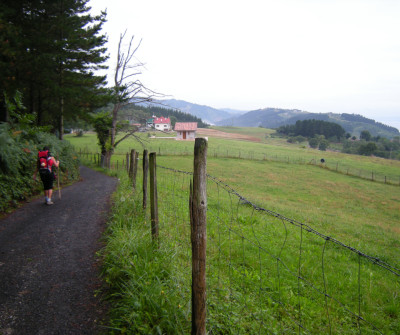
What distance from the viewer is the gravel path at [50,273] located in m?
3.14

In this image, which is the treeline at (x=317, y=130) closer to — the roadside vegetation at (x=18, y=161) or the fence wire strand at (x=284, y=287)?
the roadside vegetation at (x=18, y=161)

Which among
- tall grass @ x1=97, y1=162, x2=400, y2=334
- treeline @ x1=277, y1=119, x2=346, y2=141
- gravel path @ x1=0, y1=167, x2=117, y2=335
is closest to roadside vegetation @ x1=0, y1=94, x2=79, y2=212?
gravel path @ x1=0, y1=167, x2=117, y2=335

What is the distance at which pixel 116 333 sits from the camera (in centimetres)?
281

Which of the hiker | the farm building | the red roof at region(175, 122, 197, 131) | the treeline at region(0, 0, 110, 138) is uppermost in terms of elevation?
the treeline at region(0, 0, 110, 138)

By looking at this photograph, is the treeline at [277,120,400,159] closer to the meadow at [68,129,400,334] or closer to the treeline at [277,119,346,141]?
the treeline at [277,119,346,141]

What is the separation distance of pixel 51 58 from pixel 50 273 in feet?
47.8

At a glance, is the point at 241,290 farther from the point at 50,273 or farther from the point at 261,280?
the point at 50,273

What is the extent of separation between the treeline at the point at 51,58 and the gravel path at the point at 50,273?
29.9 feet

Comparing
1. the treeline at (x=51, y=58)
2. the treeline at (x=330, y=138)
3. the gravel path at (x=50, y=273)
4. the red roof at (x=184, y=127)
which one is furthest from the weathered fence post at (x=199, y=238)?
the treeline at (x=330, y=138)

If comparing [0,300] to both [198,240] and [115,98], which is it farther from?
[115,98]

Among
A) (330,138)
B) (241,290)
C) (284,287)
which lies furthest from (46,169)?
(330,138)

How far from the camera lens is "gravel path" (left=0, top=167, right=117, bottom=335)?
314 cm

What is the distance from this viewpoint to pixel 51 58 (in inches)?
575

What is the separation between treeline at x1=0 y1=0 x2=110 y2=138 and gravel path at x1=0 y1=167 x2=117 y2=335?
9.12 meters
